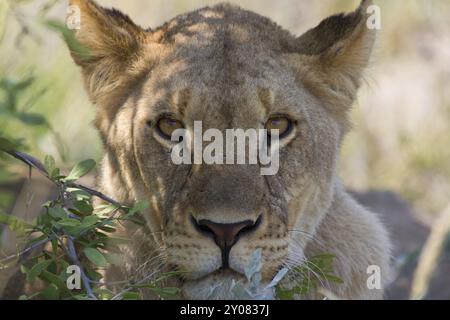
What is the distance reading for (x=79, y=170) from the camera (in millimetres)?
3441

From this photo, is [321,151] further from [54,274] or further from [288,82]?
[54,274]

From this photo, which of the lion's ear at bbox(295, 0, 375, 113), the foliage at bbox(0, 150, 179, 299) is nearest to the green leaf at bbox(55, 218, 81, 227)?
the foliage at bbox(0, 150, 179, 299)

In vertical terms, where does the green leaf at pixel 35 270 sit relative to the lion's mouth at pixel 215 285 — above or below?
above

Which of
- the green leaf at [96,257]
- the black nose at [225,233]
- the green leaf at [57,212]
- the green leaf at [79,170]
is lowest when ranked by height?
the green leaf at [96,257]

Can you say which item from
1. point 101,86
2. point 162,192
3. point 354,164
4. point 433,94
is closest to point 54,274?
point 162,192

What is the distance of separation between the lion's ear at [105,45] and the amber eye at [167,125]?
44 centimetres

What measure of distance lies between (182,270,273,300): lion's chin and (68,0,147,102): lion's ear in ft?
3.88

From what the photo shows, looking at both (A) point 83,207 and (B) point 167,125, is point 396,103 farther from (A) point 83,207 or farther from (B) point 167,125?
(A) point 83,207

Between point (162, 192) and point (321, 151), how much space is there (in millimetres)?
768

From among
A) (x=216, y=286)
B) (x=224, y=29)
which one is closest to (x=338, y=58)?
(x=224, y=29)

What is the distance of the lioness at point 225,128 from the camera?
3525 mm

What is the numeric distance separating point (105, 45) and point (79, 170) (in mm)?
933

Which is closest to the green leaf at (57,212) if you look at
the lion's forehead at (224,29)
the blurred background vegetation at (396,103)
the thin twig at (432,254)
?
the lion's forehead at (224,29)

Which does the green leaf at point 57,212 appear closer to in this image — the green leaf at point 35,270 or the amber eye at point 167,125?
the green leaf at point 35,270
